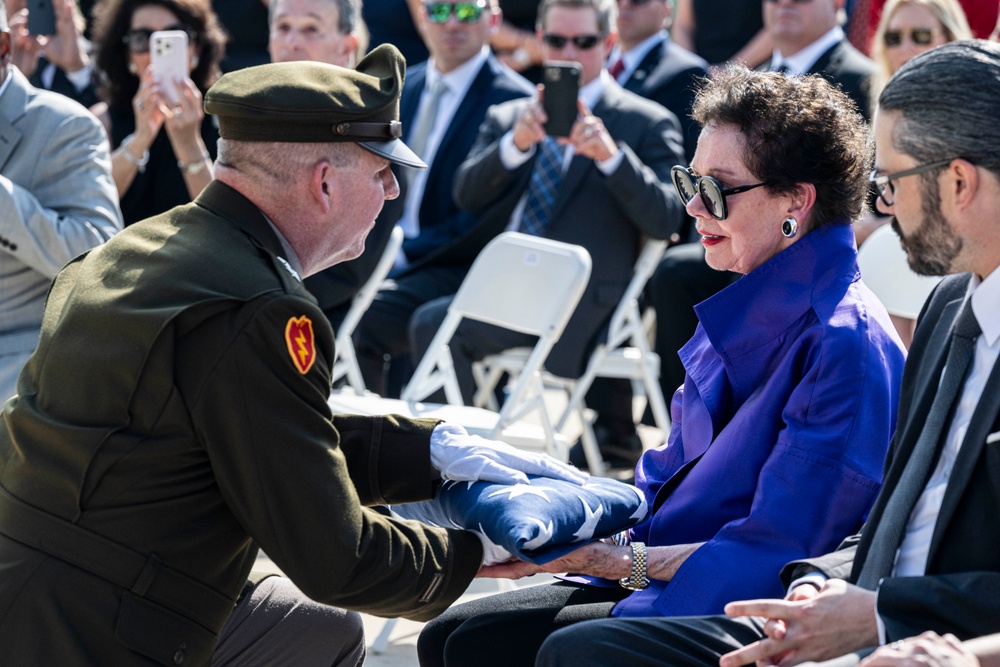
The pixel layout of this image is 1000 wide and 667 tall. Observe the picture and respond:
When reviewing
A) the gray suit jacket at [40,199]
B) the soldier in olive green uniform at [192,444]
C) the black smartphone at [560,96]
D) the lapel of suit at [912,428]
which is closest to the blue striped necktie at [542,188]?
the black smartphone at [560,96]

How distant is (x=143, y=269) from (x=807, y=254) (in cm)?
131

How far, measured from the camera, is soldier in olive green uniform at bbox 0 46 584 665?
7.05ft

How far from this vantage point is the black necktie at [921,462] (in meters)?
2.17

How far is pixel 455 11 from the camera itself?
6754mm

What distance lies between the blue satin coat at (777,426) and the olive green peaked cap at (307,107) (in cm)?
78

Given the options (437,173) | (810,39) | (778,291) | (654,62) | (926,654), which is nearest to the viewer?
(926,654)

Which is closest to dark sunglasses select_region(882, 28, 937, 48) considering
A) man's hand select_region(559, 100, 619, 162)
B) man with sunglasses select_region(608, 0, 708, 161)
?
man with sunglasses select_region(608, 0, 708, 161)

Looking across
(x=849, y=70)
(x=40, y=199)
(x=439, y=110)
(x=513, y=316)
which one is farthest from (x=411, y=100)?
(x=40, y=199)

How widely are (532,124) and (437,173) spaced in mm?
926

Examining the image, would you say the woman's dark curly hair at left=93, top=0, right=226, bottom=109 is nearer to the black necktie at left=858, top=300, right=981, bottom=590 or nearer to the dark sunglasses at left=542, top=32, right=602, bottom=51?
the dark sunglasses at left=542, top=32, right=602, bottom=51

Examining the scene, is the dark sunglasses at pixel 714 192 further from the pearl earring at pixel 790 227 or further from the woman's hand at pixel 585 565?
the woman's hand at pixel 585 565

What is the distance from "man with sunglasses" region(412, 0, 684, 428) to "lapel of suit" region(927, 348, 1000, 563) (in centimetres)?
369

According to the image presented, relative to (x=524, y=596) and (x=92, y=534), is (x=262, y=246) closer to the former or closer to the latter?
(x=92, y=534)

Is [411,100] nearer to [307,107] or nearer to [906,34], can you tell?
[906,34]
